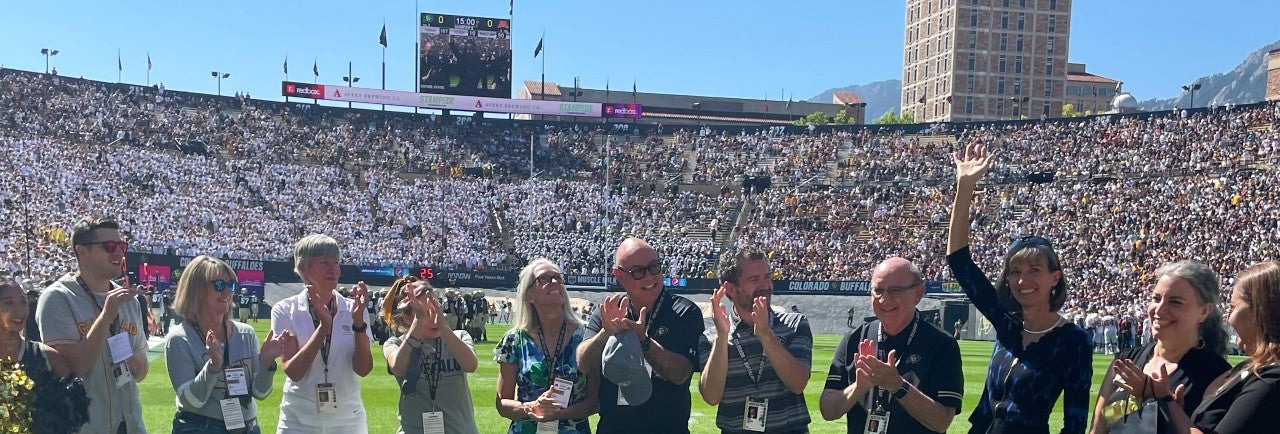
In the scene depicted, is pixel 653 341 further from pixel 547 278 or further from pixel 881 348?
pixel 881 348

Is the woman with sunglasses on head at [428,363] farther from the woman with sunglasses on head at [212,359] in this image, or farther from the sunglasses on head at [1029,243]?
the sunglasses on head at [1029,243]

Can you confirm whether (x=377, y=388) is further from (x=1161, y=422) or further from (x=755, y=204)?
(x=755, y=204)

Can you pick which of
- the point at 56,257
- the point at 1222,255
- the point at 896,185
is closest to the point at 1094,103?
the point at 896,185

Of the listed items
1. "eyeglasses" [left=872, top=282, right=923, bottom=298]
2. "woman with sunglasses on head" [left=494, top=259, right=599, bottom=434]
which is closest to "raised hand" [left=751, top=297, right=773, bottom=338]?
"eyeglasses" [left=872, top=282, right=923, bottom=298]

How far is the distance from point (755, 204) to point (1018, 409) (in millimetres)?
50047

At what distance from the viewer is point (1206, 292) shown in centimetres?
485

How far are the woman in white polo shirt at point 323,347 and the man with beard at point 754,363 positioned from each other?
2.00 metres

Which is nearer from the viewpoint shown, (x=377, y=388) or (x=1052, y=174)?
(x=377, y=388)

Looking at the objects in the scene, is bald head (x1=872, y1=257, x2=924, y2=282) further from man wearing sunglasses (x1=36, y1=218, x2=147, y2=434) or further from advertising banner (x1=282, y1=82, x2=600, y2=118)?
advertising banner (x1=282, y1=82, x2=600, y2=118)

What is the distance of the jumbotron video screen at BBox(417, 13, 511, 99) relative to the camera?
61812mm

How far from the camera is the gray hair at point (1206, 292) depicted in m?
4.83

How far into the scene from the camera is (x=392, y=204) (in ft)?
173

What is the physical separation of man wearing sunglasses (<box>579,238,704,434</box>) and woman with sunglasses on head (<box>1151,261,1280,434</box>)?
84.2 inches

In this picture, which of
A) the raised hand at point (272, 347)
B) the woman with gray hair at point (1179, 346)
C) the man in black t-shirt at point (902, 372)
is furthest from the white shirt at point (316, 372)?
the woman with gray hair at point (1179, 346)
